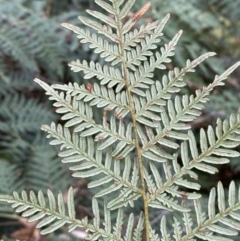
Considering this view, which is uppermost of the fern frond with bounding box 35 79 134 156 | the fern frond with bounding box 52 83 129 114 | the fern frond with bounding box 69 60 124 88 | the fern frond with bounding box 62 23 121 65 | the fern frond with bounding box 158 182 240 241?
the fern frond with bounding box 62 23 121 65

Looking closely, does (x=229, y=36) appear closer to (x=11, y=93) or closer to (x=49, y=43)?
(x=49, y=43)

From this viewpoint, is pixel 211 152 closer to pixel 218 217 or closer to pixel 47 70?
pixel 218 217

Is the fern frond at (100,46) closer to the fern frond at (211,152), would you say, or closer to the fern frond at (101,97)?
the fern frond at (101,97)

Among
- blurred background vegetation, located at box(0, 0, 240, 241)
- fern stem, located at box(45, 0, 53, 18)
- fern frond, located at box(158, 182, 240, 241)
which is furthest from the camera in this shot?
fern stem, located at box(45, 0, 53, 18)

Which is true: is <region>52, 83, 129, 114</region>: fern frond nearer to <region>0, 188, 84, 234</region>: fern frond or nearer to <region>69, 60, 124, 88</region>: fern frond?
<region>69, 60, 124, 88</region>: fern frond

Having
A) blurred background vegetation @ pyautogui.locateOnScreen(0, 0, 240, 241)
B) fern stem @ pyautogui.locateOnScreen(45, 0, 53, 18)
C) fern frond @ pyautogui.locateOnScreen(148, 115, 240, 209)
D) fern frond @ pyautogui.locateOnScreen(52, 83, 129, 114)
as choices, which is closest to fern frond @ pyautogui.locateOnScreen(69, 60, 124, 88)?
fern frond @ pyautogui.locateOnScreen(52, 83, 129, 114)

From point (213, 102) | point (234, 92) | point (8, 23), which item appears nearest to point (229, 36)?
point (234, 92)

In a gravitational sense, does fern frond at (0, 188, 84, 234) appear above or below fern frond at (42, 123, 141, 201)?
below

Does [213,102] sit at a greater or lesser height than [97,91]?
greater

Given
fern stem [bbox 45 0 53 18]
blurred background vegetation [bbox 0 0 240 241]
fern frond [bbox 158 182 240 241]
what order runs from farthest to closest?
fern stem [bbox 45 0 53 18], blurred background vegetation [bbox 0 0 240 241], fern frond [bbox 158 182 240 241]
